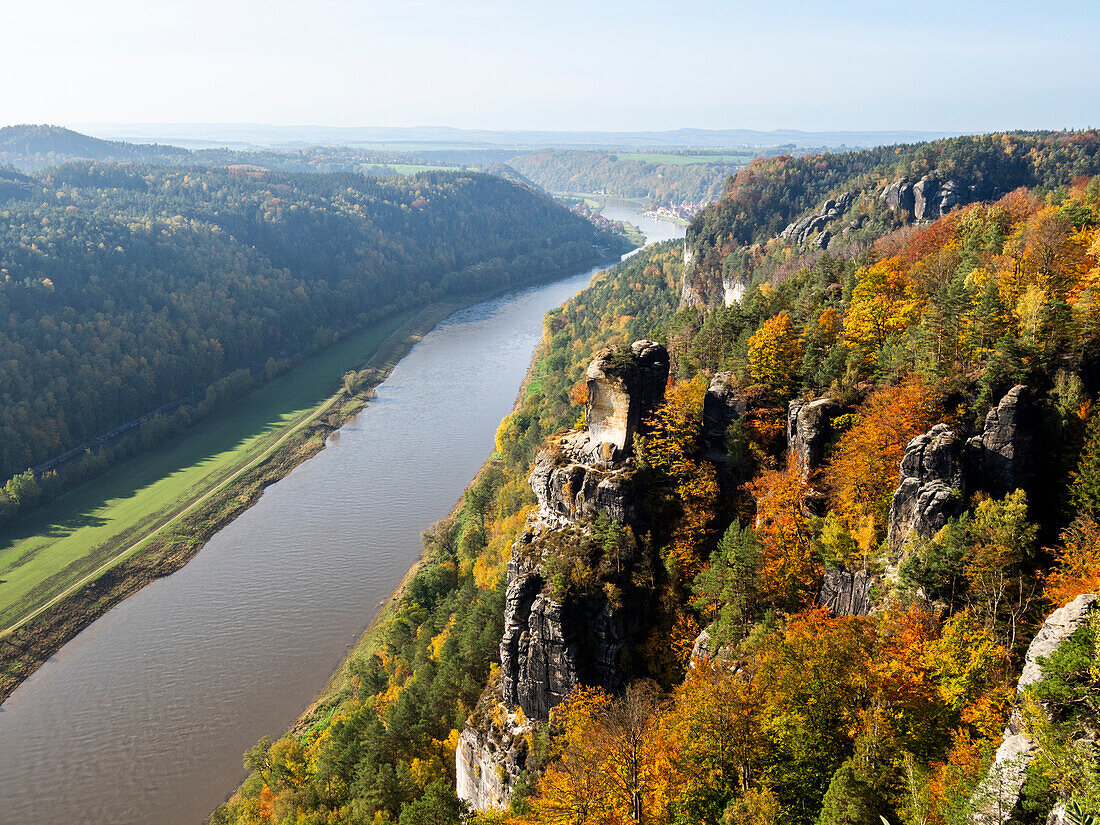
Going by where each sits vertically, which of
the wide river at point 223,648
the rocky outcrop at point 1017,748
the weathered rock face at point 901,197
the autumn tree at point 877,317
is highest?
the weathered rock face at point 901,197

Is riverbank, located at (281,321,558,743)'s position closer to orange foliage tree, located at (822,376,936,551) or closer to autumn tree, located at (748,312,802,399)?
autumn tree, located at (748,312,802,399)

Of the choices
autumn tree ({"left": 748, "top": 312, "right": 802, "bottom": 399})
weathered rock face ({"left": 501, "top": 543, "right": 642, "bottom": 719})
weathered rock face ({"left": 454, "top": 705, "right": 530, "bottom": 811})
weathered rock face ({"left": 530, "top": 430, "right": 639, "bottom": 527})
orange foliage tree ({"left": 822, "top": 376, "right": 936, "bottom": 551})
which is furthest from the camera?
autumn tree ({"left": 748, "top": 312, "right": 802, "bottom": 399})

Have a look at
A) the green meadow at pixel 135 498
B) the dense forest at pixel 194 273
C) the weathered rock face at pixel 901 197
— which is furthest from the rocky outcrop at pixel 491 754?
the weathered rock face at pixel 901 197

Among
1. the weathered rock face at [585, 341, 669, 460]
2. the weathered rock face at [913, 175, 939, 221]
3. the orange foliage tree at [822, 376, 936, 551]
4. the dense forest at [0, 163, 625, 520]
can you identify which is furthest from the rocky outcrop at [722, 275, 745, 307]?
the dense forest at [0, 163, 625, 520]

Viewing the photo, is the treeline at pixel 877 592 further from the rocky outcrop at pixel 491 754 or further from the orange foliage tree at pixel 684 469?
the rocky outcrop at pixel 491 754

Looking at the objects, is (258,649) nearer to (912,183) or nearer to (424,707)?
(424,707)

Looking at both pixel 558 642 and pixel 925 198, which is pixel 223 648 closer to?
pixel 558 642
